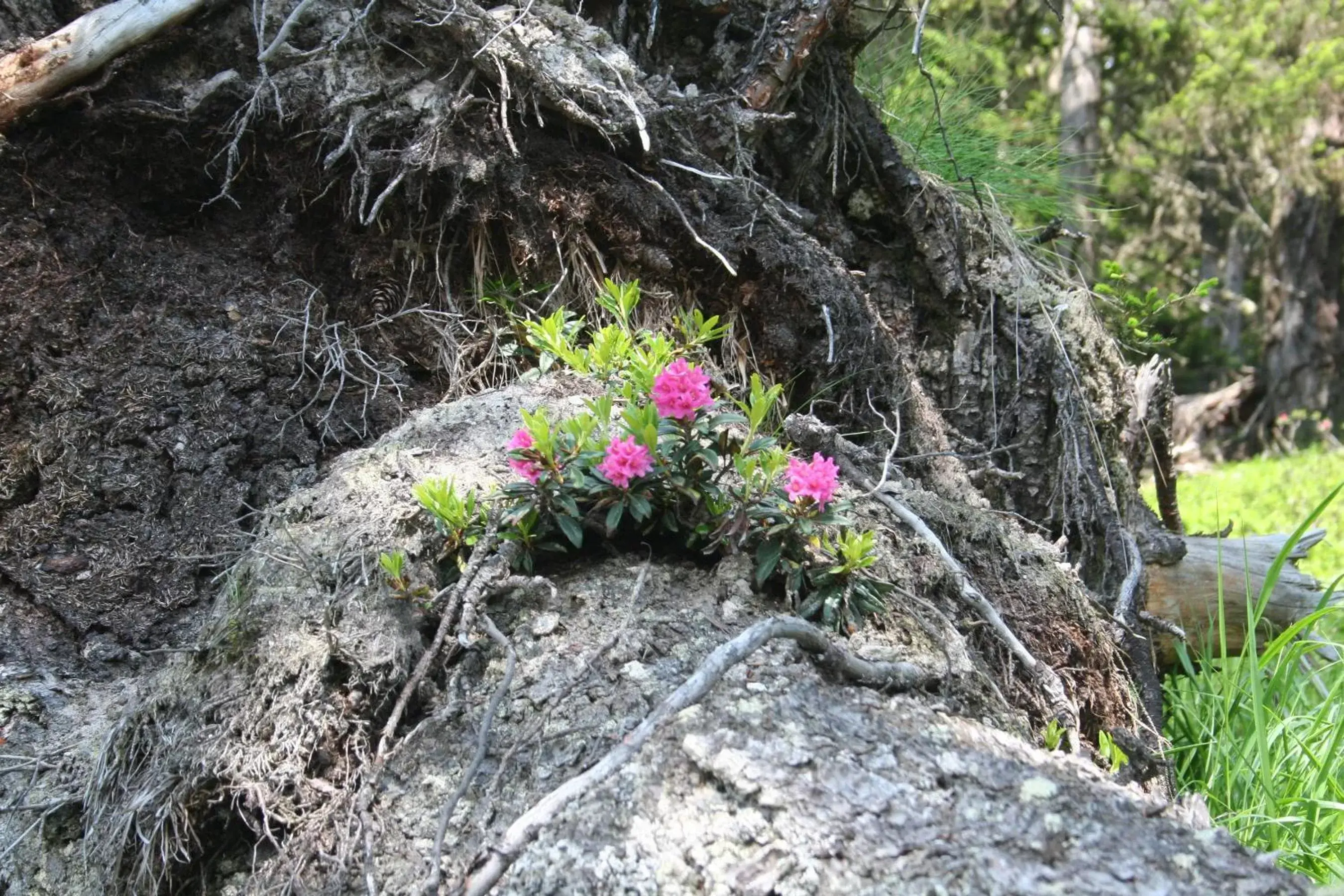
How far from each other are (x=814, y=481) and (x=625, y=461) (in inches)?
14.2

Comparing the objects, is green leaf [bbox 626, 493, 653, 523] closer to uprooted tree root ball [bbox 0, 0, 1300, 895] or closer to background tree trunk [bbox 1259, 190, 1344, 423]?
uprooted tree root ball [bbox 0, 0, 1300, 895]

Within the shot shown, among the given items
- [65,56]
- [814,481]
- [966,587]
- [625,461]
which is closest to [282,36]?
[65,56]

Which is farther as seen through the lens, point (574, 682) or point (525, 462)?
point (525, 462)

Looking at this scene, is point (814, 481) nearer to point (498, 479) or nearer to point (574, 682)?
point (574, 682)

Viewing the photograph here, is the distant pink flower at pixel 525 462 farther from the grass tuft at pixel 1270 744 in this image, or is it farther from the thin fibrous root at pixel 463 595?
the grass tuft at pixel 1270 744

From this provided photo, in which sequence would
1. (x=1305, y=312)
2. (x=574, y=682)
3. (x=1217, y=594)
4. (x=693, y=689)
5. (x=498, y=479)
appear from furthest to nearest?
(x=1305, y=312) < (x=1217, y=594) < (x=498, y=479) < (x=574, y=682) < (x=693, y=689)

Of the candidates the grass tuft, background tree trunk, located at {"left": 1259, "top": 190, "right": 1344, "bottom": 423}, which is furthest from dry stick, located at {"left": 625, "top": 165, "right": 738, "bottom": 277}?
background tree trunk, located at {"left": 1259, "top": 190, "right": 1344, "bottom": 423}

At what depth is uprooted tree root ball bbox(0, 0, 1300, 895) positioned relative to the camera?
146cm

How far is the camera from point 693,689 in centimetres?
157

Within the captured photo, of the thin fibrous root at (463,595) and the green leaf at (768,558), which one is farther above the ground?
the green leaf at (768,558)

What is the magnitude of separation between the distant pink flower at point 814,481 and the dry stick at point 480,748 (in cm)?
61

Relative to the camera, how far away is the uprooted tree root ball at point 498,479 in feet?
4.80

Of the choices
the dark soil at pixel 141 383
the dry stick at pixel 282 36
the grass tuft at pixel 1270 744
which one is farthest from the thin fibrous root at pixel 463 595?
the grass tuft at pixel 1270 744

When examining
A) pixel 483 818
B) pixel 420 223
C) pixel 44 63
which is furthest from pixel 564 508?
pixel 44 63
